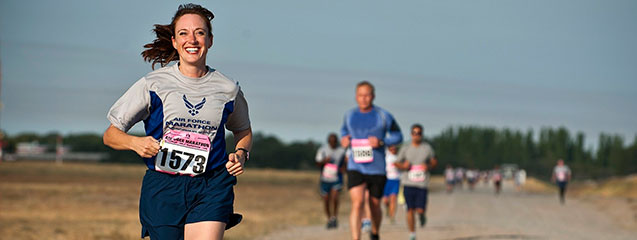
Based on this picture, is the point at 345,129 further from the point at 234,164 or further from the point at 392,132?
the point at 234,164

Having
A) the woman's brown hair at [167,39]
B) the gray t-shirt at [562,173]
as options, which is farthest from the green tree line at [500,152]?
the woman's brown hair at [167,39]

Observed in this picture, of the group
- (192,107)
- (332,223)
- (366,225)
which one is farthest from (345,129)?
(192,107)

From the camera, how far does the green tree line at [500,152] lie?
380 ft

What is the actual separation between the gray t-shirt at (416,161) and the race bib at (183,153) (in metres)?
8.99

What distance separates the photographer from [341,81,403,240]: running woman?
Answer: 11047 millimetres

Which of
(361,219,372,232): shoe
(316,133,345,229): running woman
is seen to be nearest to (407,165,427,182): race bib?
(361,219,372,232): shoe

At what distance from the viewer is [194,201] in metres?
5.41

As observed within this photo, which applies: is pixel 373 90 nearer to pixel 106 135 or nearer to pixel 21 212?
pixel 106 135

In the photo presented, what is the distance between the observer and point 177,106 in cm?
534

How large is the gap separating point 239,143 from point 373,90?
18.2 feet

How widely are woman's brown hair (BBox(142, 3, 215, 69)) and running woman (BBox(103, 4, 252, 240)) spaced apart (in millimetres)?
18

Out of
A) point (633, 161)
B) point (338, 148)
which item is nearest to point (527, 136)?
point (633, 161)

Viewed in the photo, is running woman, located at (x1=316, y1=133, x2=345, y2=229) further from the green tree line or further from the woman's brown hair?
the green tree line

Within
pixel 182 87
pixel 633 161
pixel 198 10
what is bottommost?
pixel 633 161
